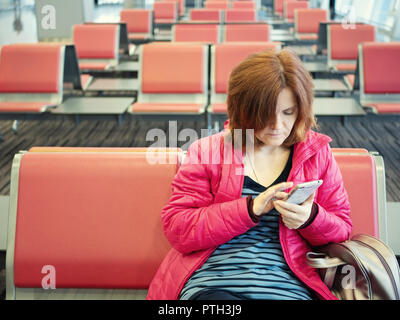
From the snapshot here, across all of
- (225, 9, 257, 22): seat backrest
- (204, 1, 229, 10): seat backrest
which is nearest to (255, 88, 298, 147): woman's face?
(225, 9, 257, 22): seat backrest

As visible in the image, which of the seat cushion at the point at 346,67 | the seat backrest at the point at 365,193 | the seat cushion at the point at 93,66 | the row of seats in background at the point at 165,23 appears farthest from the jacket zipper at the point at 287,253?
the row of seats in background at the point at 165,23

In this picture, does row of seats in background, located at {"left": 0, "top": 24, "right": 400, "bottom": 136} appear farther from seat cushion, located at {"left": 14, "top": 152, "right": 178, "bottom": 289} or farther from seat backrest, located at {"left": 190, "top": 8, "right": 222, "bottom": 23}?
seat backrest, located at {"left": 190, "top": 8, "right": 222, "bottom": 23}

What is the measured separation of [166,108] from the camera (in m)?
3.59

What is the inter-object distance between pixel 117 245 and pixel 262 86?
67 centimetres

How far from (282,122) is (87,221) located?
2.23ft

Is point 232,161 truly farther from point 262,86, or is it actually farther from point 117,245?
point 117,245

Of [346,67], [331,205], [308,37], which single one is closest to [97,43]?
[346,67]

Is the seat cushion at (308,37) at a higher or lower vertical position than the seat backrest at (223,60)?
higher

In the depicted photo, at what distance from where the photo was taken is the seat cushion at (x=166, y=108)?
355 cm

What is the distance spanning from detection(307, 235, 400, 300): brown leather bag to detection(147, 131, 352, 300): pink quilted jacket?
0.11ft

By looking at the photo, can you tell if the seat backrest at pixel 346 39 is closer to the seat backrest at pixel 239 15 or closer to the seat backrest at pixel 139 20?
the seat backrest at pixel 239 15

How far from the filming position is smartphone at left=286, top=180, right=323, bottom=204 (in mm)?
1076

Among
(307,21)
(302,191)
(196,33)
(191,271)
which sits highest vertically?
(307,21)

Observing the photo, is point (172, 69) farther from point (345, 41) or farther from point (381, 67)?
point (345, 41)
